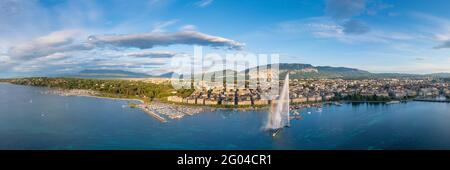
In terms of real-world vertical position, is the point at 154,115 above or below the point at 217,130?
above

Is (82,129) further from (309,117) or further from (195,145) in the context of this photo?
(309,117)

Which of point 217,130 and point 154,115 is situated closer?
point 217,130

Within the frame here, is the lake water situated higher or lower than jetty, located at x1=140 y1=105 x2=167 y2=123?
lower

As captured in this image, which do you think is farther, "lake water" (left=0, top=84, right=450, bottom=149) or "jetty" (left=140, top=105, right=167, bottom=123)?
"jetty" (left=140, top=105, right=167, bottom=123)

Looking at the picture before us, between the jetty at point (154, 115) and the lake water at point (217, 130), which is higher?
the jetty at point (154, 115)

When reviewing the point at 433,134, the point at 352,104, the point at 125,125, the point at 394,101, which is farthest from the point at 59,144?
the point at 394,101

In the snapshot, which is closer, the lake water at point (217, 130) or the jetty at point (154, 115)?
the lake water at point (217, 130)
